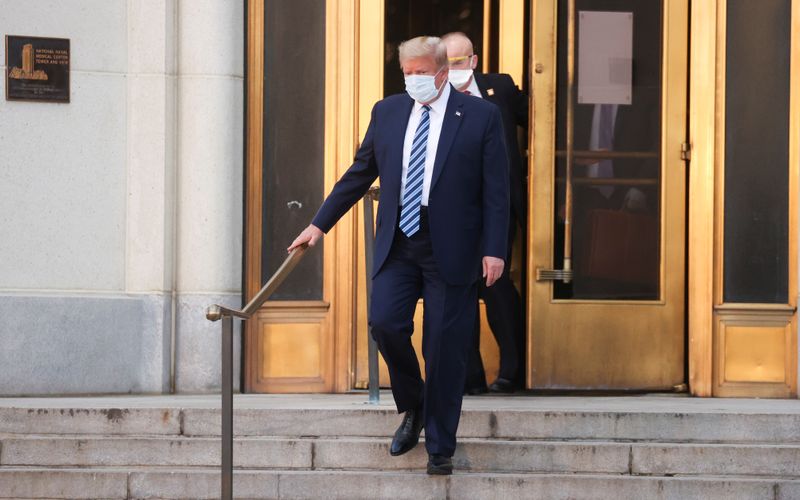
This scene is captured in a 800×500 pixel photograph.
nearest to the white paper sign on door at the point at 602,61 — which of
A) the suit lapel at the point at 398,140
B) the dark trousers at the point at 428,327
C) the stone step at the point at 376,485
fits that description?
the suit lapel at the point at 398,140

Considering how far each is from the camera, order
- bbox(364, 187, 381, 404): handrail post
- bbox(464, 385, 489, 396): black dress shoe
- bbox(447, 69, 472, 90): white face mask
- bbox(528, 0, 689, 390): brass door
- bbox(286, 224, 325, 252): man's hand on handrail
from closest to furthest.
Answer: bbox(286, 224, 325, 252): man's hand on handrail
bbox(364, 187, 381, 404): handrail post
bbox(447, 69, 472, 90): white face mask
bbox(464, 385, 489, 396): black dress shoe
bbox(528, 0, 689, 390): brass door

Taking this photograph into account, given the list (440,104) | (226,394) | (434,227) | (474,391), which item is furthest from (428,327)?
(474,391)

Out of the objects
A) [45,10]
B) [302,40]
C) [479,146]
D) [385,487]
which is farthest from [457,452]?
[45,10]

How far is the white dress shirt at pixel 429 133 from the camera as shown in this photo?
6730mm

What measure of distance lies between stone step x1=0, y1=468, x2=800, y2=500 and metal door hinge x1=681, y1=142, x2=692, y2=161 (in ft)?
8.78

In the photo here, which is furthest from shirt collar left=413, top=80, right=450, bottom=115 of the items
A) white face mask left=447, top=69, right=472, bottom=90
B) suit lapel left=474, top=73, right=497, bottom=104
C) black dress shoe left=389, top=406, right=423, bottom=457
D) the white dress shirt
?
suit lapel left=474, top=73, right=497, bottom=104

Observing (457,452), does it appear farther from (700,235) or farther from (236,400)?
(700,235)

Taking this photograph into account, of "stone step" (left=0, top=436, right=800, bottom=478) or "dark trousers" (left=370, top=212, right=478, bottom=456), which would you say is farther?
"stone step" (left=0, top=436, right=800, bottom=478)

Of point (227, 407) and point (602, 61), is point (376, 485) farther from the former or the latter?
point (602, 61)

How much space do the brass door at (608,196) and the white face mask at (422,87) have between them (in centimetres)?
257

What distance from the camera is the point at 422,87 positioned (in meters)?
6.67

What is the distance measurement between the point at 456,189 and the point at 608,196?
274cm

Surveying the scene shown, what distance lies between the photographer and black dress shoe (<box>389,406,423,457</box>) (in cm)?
689

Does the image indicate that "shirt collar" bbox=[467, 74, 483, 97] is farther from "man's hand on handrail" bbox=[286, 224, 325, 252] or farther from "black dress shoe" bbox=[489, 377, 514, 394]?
"man's hand on handrail" bbox=[286, 224, 325, 252]
